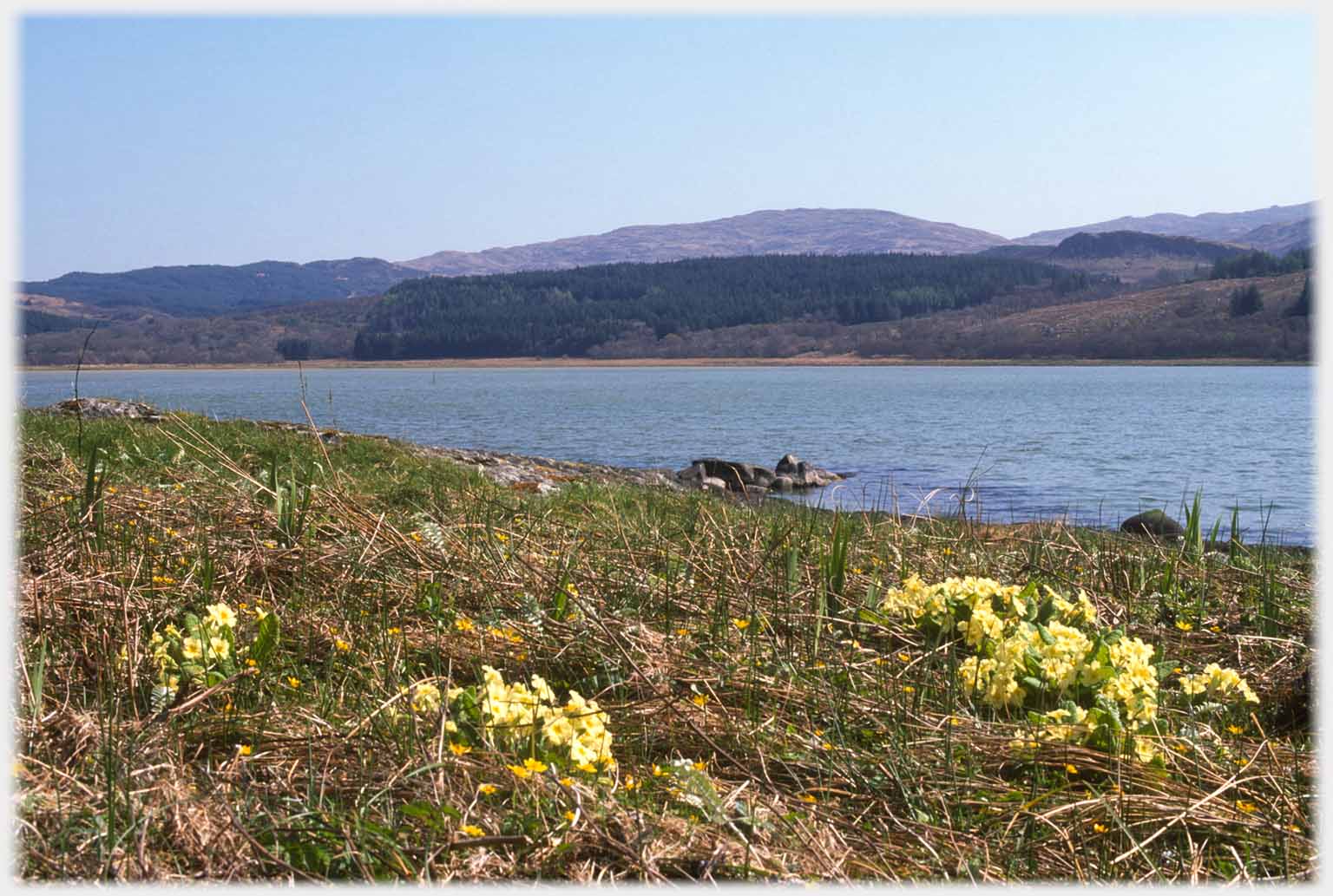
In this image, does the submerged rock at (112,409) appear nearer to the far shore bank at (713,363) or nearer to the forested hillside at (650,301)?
the far shore bank at (713,363)

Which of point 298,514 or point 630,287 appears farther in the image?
point 630,287

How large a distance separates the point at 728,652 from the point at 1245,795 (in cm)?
175

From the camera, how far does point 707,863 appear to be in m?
2.65

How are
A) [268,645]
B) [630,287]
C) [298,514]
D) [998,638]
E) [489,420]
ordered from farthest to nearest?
1. [630,287]
2. [489,420]
3. [298,514]
4. [998,638]
5. [268,645]

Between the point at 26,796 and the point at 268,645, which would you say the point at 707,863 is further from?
the point at 268,645

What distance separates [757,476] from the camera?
25.8 metres

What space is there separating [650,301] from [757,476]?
155m

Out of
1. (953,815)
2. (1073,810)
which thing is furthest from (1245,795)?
(953,815)

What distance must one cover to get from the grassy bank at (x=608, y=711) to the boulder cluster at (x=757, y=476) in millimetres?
17380

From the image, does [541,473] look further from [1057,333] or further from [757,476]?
[1057,333]

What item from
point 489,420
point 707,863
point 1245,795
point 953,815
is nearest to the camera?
point 707,863

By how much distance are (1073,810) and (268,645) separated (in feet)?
8.60

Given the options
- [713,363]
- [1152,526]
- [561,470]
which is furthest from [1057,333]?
[1152,526]

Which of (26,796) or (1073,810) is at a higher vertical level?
(26,796)
